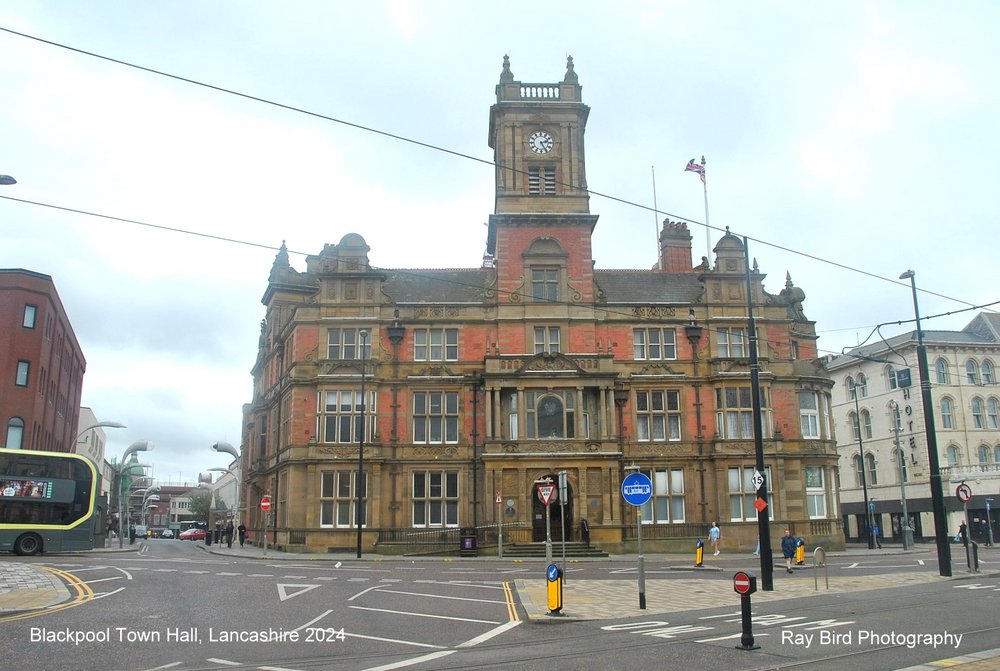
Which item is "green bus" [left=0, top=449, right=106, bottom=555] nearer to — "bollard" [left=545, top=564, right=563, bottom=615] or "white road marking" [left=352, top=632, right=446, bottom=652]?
"white road marking" [left=352, top=632, right=446, bottom=652]

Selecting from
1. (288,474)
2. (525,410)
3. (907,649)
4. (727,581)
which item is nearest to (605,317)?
(525,410)

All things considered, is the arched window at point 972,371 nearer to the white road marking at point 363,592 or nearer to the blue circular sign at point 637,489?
the blue circular sign at point 637,489

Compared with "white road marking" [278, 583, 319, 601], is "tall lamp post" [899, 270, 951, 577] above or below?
above

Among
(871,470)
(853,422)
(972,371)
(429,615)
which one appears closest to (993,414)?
(972,371)

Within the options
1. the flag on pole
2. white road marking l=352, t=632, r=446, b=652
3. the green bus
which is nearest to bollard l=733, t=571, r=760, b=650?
white road marking l=352, t=632, r=446, b=652

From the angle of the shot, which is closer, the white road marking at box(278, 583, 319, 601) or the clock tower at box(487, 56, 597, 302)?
the white road marking at box(278, 583, 319, 601)

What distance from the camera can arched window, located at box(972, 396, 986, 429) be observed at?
60.2 metres

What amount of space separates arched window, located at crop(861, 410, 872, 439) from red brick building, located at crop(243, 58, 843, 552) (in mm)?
24726

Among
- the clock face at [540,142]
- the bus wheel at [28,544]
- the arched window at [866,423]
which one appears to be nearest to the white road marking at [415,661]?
the bus wheel at [28,544]

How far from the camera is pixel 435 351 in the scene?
140 ft

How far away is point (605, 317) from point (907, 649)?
3158 centimetres

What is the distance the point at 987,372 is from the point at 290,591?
5794 centimetres

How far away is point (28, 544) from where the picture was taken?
33.8 metres

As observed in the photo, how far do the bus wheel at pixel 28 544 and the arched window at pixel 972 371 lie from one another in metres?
59.5
